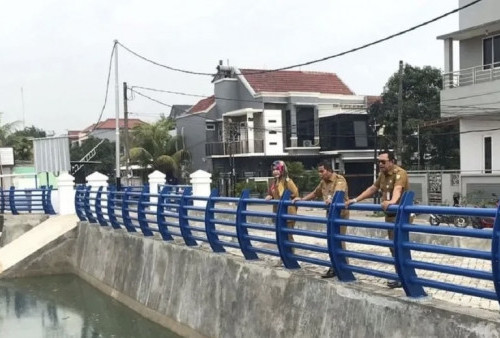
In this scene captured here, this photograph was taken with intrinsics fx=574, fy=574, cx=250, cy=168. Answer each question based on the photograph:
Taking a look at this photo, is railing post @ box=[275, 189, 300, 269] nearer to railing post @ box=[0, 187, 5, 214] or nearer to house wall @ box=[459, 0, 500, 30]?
railing post @ box=[0, 187, 5, 214]

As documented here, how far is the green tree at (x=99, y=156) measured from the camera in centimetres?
4228

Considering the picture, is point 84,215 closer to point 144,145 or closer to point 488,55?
point 488,55

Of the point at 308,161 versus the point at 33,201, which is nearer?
the point at 33,201

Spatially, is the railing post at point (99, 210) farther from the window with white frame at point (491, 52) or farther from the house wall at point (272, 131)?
the house wall at point (272, 131)

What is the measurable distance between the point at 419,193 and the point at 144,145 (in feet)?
61.0

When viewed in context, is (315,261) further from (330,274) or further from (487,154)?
(487,154)

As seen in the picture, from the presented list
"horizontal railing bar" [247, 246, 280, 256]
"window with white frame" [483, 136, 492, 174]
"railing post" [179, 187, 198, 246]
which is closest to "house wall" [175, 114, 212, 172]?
"window with white frame" [483, 136, 492, 174]

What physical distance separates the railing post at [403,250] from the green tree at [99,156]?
38612 millimetres

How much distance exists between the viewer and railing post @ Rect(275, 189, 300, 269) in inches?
249

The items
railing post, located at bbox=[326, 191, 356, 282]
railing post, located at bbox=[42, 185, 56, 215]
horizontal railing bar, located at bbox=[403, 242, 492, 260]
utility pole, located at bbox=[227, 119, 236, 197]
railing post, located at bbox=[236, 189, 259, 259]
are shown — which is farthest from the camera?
utility pole, located at bbox=[227, 119, 236, 197]

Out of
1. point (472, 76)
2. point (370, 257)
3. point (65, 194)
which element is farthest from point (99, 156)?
point (370, 257)

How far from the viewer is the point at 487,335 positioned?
12.8ft

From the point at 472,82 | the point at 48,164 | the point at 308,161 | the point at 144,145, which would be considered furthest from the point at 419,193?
the point at 144,145

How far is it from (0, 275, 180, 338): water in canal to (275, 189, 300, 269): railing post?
2.96m
